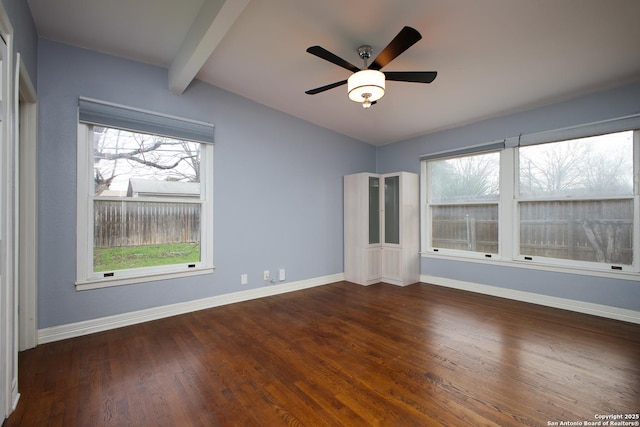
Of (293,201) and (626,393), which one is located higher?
(293,201)

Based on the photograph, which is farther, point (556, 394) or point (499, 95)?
point (499, 95)

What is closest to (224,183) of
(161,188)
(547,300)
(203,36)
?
(161,188)

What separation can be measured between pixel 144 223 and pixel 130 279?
0.61 metres

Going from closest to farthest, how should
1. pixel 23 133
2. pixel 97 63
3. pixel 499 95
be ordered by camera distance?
pixel 23 133
pixel 97 63
pixel 499 95

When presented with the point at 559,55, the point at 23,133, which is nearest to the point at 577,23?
the point at 559,55

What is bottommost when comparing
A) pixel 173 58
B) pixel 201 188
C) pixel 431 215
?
pixel 431 215

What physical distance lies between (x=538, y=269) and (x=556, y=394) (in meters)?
2.27

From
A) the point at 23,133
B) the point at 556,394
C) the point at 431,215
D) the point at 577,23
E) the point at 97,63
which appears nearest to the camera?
the point at 556,394

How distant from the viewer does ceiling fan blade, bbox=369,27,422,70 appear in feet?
5.90

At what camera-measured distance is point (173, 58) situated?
2.96 meters

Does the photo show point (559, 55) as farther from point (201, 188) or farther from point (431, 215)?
point (201, 188)

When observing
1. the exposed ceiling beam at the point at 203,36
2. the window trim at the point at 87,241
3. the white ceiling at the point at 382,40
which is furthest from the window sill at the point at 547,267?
the exposed ceiling beam at the point at 203,36

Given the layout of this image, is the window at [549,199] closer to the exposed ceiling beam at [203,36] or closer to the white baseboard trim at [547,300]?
the white baseboard trim at [547,300]

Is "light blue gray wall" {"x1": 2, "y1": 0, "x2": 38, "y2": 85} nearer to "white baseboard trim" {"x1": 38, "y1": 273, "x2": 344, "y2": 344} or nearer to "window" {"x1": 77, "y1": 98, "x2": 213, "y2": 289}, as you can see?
"window" {"x1": 77, "y1": 98, "x2": 213, "y2": 289}
